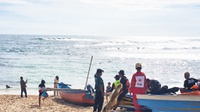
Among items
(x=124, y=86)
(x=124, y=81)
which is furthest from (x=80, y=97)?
(x=124, y=81)

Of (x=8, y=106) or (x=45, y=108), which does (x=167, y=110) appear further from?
(x=8, y=106)

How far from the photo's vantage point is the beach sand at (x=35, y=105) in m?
14.0

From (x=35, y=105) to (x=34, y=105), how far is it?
0.05m

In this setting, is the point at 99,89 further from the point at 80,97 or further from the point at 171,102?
the point at 80,97

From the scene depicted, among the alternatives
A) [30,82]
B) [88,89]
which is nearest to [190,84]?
[88,89]

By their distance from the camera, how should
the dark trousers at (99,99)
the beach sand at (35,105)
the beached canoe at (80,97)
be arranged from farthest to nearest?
1. the beached canoe at (80,97)
2. the beach sand at (35,105)
3. the dark trousers at (99,99)

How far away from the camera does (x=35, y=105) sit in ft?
50.1

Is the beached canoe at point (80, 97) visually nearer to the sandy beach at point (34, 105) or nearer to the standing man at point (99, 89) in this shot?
the sandy beach at point (34, 105)

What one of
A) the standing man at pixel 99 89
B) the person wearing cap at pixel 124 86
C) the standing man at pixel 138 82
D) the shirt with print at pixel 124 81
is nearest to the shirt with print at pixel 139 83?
the standing man at pixel 138 82

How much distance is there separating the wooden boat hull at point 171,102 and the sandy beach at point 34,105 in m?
4.71

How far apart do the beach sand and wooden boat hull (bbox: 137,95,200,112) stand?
4668mm

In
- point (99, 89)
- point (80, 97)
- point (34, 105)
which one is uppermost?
point (99, 89)

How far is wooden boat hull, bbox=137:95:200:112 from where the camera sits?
922 centimetres

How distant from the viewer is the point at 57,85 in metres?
17.7
